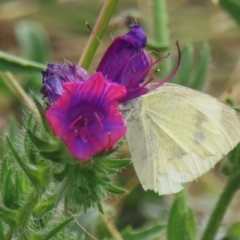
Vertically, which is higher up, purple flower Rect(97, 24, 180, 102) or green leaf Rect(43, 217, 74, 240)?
purple flower Rect(97, 24, 180, 102)

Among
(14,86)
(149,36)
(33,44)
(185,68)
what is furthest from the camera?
(149,36)

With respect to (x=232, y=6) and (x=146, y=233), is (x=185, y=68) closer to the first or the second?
(x=232, y=6)

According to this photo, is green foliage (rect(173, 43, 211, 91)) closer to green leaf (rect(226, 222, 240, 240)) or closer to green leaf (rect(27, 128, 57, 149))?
green leaf (rect(226, 222, 240, 240))

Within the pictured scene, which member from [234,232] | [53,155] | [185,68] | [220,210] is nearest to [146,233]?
[220,210]

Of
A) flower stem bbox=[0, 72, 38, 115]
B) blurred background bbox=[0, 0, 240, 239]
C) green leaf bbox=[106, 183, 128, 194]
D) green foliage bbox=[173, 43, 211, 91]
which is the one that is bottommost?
blurred background bbox=[0, 0, 240, 239]

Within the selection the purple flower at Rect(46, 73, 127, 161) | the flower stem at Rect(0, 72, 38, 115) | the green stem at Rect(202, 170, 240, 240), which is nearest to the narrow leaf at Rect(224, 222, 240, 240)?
the green stem at Rect(202, 170, 240, 240)

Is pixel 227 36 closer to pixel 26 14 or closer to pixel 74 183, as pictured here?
pixel 26 14

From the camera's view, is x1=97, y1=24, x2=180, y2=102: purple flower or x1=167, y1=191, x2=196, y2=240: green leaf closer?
x1=97, y1=24, x2=180, y2=102: purple flower
